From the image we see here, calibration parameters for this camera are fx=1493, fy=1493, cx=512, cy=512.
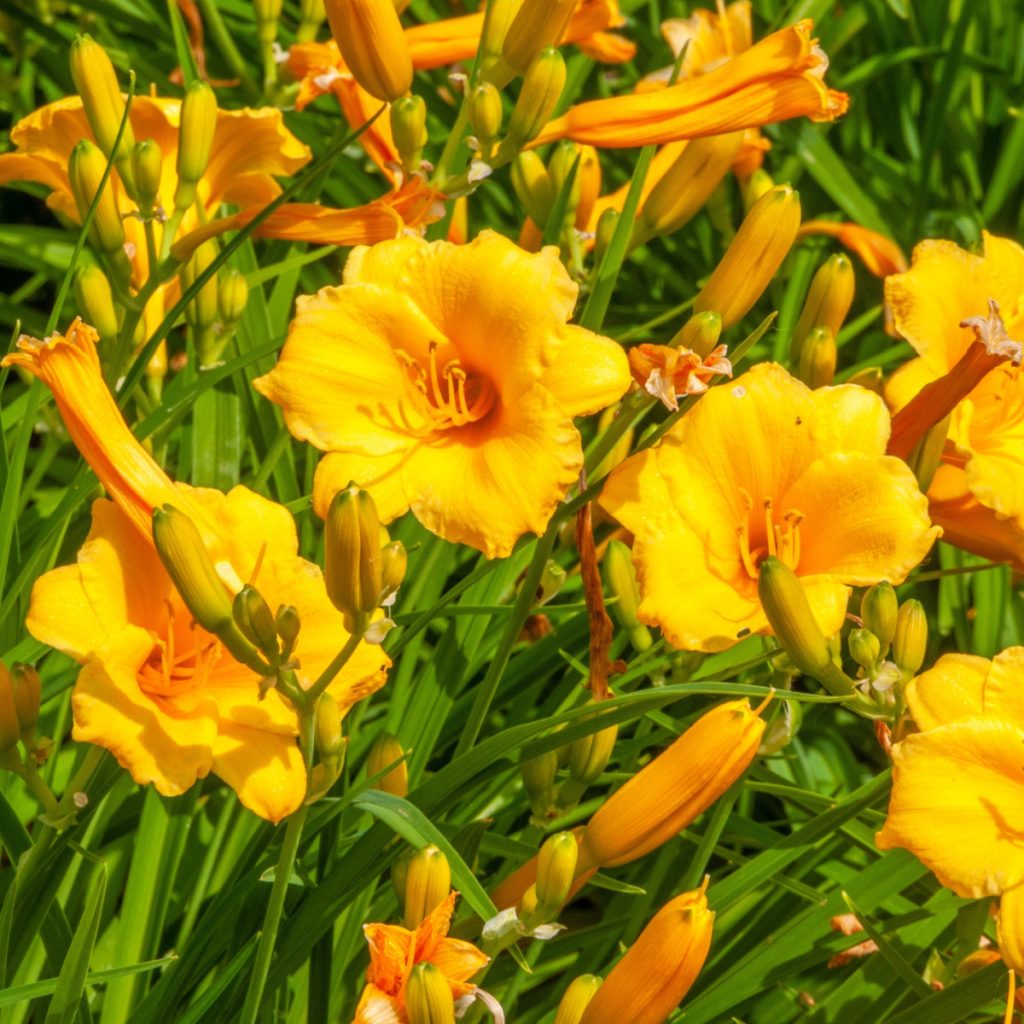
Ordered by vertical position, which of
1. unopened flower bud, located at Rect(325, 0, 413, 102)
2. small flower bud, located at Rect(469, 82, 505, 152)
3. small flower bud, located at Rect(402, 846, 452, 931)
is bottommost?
small flower bud, located at Rect(402, 846, 452, 931)

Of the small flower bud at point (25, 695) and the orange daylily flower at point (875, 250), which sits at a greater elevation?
the small flower bud at point (25, 695)

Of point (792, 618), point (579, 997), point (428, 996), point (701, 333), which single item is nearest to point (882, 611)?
point (792, 618)

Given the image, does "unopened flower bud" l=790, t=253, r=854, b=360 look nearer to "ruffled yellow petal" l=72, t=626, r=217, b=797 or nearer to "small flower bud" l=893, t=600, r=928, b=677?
"small flower bud" l=893, t=600, r=928, b=677

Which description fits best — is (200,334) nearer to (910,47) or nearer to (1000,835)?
(1000,835)

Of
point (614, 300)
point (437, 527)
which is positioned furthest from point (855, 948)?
point (614, 300)

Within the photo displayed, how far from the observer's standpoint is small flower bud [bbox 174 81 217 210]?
1.35 m

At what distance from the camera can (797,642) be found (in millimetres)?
1027

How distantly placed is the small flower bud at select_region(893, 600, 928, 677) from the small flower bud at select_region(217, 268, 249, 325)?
2.26 feet

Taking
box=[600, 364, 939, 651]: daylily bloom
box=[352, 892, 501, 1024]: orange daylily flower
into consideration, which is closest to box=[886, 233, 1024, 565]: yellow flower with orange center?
box=[600, 364, 939, 651]: daylily bloom

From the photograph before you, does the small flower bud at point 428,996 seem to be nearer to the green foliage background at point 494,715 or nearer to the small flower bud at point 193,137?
the green foliage background at point 494,715

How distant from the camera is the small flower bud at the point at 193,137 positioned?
1354mm

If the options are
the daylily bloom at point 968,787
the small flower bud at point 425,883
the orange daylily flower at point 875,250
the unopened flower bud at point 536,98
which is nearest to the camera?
the small flower bud at point 425,883

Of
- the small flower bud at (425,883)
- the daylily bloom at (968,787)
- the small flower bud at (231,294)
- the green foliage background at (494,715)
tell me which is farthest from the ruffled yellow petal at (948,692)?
the small flower bud at (231,294)

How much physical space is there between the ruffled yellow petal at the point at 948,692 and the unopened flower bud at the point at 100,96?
820 millimetres
